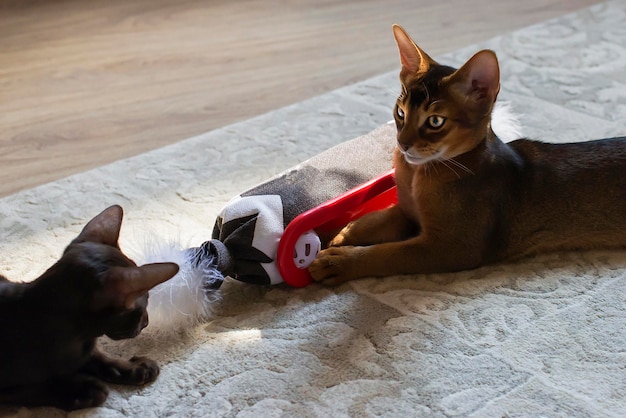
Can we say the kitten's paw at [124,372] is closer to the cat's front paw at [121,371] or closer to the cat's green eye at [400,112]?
the cat's front paw at [121,371]

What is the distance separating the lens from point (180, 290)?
4.32 feet

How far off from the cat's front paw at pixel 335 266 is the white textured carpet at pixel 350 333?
2 cm

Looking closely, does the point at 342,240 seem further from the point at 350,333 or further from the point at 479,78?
the point at 479,78

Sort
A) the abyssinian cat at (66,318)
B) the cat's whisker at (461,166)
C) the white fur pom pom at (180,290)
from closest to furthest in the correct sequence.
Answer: the abyssinian cat at (66,318) → the white fur pom pom at (180,290) → the cat's whisker at (461,166)

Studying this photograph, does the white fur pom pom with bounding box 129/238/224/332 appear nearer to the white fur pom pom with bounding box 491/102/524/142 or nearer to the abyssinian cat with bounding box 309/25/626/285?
the abyssinian cat with bounding box 309/25/626/285

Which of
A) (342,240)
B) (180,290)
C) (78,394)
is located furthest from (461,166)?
(78,394)

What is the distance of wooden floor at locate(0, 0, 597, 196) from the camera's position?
224 cm

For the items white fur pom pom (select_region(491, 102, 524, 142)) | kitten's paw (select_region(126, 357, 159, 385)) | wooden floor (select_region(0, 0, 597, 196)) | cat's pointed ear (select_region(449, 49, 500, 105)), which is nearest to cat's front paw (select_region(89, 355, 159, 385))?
kitten's paw (select_region(126, 357, 159, 385))

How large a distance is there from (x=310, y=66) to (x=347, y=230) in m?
1.36

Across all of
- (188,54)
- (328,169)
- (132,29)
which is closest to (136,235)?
(328,169)

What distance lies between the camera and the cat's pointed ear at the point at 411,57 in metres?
1.44

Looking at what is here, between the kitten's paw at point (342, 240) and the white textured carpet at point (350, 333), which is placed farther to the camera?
the kitten's paw at point (342, 240)

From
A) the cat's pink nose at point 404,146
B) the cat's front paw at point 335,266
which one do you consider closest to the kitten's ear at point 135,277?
the cat's front paw at point 335,266

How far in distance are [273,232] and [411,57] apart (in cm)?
44
